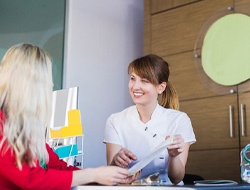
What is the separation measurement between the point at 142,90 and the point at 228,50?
1.15m

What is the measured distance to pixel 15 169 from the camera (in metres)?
1.16

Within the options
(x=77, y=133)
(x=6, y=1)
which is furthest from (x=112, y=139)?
(x=6, y=1)

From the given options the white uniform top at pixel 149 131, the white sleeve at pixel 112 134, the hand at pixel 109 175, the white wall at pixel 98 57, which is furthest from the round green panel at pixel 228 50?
the hand at pixel 109 175

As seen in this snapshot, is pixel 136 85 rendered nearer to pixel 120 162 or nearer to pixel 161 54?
pixel 120 162

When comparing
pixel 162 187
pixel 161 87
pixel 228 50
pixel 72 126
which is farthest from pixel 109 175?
pixel 228 50

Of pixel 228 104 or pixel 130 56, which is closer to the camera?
pixel 228 104

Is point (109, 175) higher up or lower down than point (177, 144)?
lower down

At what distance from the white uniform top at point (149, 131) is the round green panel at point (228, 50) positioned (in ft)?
3.22

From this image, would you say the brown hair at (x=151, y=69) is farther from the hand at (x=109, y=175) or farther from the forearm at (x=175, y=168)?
the hand at (x=109, y=175)

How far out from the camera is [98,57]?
356cm

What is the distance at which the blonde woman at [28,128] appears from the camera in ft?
3.83

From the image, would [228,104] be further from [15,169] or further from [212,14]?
[15,169]

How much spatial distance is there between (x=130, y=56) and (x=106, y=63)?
0.29m

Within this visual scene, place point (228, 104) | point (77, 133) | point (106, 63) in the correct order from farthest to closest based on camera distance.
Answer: point (106, 63) < point (228, 104) < point (77, 133)
